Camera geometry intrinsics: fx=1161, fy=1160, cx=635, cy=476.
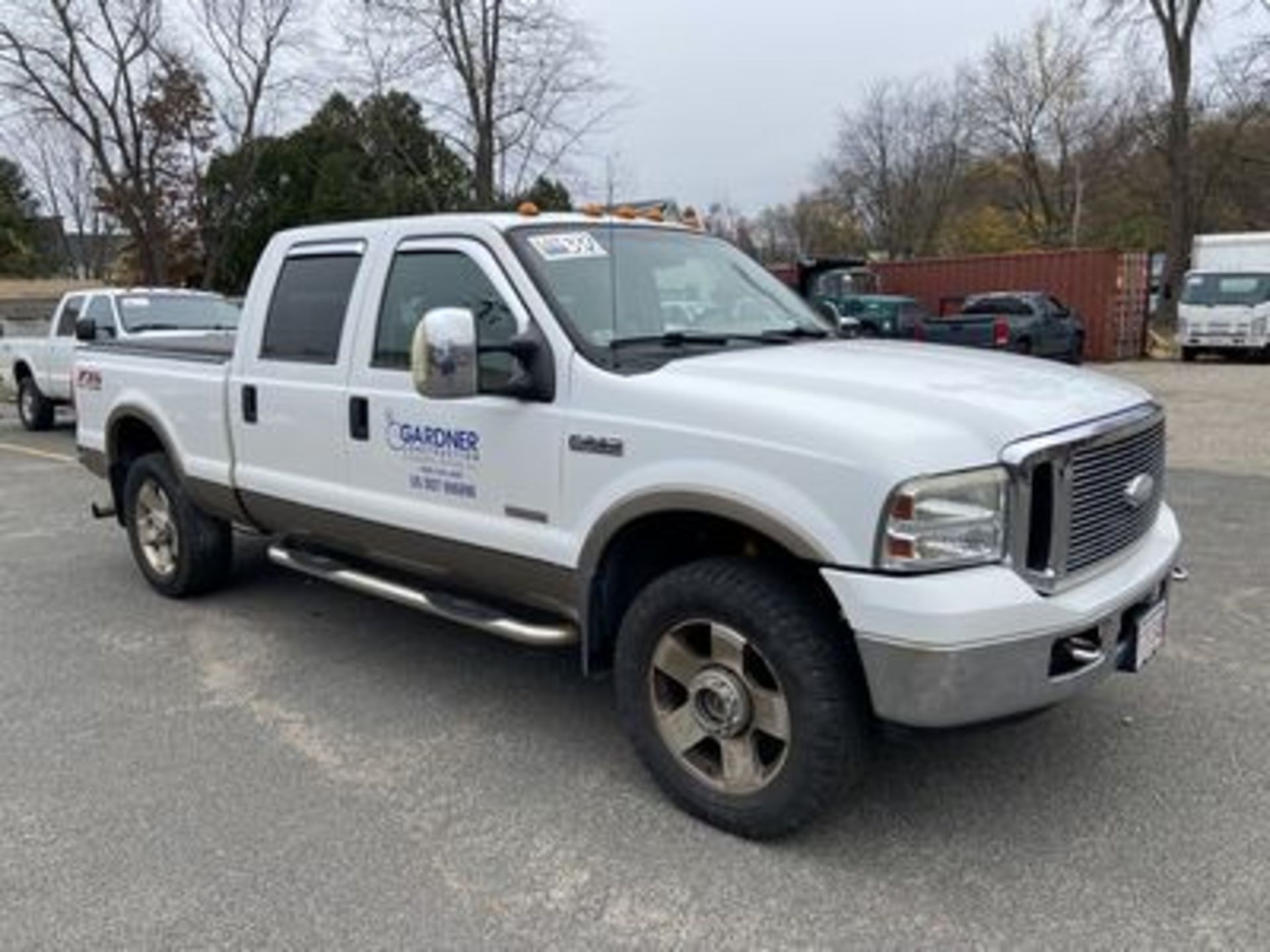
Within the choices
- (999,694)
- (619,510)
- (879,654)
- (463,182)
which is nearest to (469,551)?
(619,510)

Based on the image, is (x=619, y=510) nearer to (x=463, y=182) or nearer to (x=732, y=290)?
(x=732, y=290)

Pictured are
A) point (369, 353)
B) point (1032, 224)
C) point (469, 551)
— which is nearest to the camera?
point (469, 551)

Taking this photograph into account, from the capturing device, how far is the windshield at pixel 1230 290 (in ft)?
85.3

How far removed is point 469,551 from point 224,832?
1263 millimetres

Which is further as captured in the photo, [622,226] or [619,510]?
[622,226]

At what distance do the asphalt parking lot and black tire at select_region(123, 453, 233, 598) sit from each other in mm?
566

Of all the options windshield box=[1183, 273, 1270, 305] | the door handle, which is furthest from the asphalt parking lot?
windshield box=[1183, 273, 1270, 305]

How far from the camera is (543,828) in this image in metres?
3.70

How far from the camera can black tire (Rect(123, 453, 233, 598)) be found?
6.18 m

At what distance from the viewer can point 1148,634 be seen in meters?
3.71

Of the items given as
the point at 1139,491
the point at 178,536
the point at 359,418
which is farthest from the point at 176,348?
the point at 1139,491

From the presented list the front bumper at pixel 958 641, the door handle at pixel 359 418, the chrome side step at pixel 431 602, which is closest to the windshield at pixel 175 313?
the chrome side step at pixel 431 602

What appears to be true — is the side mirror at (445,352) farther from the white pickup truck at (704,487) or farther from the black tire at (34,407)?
the black tire at (34,407)

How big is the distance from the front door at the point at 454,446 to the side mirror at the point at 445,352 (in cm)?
29
